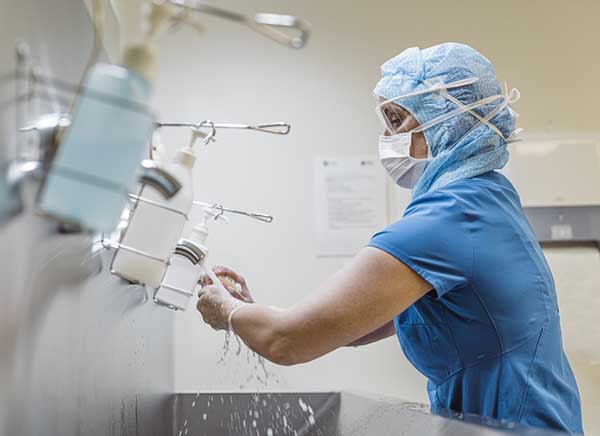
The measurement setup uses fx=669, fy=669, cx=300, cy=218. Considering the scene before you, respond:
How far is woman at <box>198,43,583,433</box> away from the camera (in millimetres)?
983

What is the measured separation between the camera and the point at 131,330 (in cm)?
119

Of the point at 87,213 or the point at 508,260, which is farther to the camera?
the point at 508,260

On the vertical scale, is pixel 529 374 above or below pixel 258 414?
above

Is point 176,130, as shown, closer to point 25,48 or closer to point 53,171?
point 25,48

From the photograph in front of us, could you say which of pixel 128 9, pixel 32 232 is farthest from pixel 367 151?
pixel 32 232

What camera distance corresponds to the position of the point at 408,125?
123 centimetres

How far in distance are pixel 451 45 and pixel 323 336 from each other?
23.0 inches

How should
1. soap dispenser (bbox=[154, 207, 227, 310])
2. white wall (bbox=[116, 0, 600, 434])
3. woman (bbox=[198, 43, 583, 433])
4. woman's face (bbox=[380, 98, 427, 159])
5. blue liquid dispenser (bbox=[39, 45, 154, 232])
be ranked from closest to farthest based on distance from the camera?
blue liquid dispenser (bbox=[39, 45, 154, 232])
woman (bbox=[198, 43, 583, 433])
soap dispenser (bbox=[154, 207, 227, 310])
woman's face (bbox=[380, 98, 427, 159])
white wall (bbox=[116, 0, 600, 434])

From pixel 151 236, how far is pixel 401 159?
0.55m

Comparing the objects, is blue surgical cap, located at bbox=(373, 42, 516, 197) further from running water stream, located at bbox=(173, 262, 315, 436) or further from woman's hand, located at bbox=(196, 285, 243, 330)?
running water stream, located at bbox=(173, 262, 315, 436)

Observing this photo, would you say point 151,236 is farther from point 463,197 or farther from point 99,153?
point 463,197

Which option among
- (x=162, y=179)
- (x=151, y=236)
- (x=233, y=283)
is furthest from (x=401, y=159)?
(x=162, y=179)

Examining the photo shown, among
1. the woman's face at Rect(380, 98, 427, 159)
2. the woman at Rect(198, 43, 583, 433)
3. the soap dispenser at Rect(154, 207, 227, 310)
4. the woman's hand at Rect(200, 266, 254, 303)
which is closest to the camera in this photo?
the woman at Rect(198, 43, 583, 433)

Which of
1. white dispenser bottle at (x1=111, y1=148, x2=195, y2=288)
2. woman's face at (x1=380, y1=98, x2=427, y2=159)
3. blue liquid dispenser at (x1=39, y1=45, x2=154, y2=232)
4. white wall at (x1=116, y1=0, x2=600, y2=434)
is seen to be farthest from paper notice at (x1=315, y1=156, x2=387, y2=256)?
blue liquid dispenser at (x1=39, y1=45, x2=154, y2=232)
